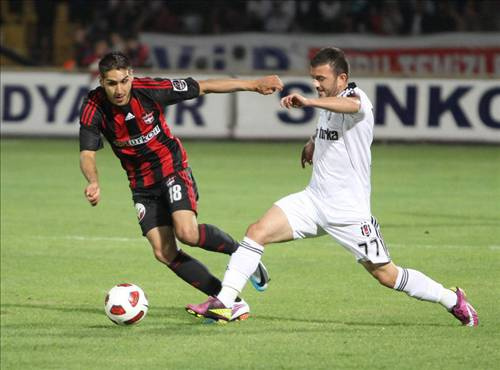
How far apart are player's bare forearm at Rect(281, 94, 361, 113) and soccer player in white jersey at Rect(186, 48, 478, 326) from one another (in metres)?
0.15

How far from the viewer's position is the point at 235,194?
15.3 meters

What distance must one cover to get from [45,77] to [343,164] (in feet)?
47.0

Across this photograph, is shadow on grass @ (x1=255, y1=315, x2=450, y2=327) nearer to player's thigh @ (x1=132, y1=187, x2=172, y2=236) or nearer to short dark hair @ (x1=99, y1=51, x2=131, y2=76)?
player's thigh @ (x1=132, y1=187, x2=172, y2=236)

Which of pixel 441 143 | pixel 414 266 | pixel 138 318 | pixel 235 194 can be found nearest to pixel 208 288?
pixel 138 318

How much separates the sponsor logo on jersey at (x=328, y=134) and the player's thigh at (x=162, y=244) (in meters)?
1.26

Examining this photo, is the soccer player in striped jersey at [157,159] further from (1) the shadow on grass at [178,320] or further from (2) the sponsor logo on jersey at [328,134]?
(2) the sponsor logo on jersey at [328,134]

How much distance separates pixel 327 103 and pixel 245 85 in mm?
929

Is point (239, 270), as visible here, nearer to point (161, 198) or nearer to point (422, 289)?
point (161, 198)

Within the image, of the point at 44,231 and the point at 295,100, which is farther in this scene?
the point at 44,231

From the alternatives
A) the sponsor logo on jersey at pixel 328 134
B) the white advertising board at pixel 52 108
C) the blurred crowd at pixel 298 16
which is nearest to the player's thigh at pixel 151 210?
the sponsor logo on jersey at pixel 328 134

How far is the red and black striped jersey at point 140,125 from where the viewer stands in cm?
822

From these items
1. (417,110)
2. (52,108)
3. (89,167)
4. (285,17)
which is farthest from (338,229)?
(285,17)

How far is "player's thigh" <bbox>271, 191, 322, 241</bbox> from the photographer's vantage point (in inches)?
302

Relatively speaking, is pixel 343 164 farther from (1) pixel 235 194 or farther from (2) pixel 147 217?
(1) pixel 235 194
